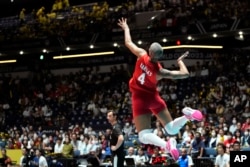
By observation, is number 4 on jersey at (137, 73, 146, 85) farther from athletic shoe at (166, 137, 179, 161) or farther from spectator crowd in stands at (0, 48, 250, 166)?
spectator crowd in stands at (0, 48, 250, 166)

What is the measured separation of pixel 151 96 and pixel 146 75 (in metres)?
0.41

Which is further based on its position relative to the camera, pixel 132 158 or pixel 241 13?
pixel 241 13

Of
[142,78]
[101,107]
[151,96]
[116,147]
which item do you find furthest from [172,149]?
[101,107]

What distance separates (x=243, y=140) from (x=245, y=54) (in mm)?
10138

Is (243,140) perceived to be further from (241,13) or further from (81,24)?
(81,24)

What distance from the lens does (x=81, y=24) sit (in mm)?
30359

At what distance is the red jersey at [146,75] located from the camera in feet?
32.7

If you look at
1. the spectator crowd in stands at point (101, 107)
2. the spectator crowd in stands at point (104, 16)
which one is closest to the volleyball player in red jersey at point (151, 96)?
the spectator crowd in stands at point (101, 107)

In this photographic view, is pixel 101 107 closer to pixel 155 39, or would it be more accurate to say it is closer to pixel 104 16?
pixel 104 16

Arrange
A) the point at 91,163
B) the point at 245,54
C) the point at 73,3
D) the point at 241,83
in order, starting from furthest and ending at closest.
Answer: the point at 73,3
the point at 245,54
the point at 241,83
the point at 91,163

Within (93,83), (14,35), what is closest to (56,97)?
(93,83)

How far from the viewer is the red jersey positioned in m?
9.98

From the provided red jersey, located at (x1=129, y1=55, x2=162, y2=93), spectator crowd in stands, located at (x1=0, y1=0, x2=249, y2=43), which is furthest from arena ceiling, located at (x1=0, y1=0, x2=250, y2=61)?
red jersey, located at (x1=129, y1=55, x2=162, y2=93)

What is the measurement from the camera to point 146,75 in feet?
32.8
